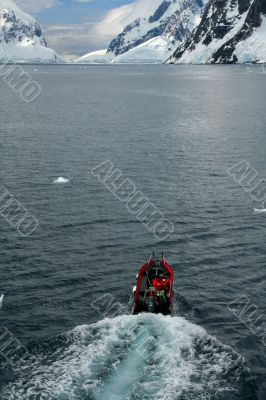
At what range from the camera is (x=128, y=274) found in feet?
158

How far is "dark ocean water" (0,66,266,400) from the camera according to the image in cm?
3269

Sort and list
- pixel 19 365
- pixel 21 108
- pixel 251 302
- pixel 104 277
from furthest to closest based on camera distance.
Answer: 1. pixel 21 108
2. pixel 104 277
3. pixel 251 302
4. pixel 19 365

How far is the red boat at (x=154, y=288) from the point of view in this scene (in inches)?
1596

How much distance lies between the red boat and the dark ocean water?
115 centimetres

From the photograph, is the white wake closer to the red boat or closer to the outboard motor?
the outboard motor

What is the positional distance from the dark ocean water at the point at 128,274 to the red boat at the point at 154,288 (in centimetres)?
115

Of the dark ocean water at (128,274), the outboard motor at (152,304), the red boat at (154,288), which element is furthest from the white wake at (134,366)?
the red boat at (154,288)

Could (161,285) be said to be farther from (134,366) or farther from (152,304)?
(134,366)

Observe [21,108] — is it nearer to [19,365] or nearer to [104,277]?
[104,277]

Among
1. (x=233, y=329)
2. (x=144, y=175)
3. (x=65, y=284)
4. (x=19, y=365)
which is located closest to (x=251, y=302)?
(x=233, y=329)

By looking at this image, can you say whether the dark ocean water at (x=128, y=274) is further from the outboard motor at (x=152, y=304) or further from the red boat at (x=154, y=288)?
the red boat at (x=154, y=288)

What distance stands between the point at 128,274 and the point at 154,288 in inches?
246

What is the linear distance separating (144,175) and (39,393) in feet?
169

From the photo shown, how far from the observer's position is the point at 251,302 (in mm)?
43344
